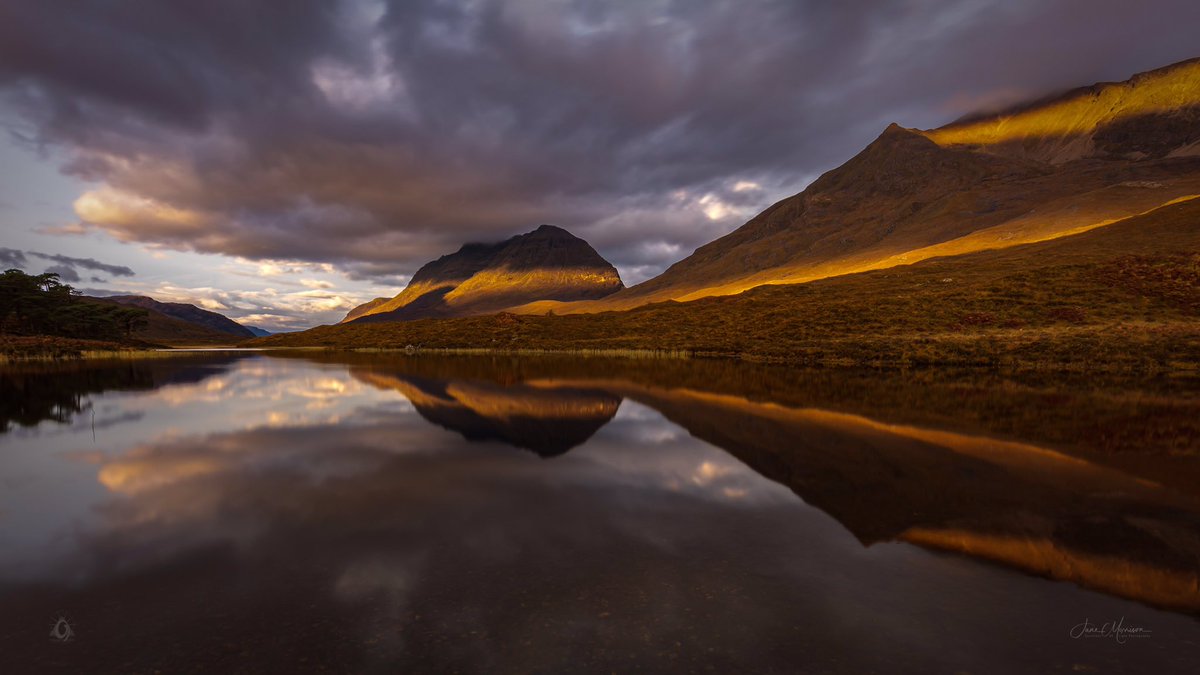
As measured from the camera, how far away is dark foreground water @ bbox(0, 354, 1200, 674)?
5.89 meters

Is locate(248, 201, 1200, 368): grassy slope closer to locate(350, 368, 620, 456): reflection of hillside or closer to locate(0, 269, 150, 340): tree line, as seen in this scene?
locate(350, 368, 620, 456): reflection of hillside

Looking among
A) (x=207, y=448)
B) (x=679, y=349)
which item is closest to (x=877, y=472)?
(x=207, y=448)

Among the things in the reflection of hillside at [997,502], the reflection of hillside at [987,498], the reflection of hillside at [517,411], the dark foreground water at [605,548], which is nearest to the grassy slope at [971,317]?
the reflection of hillside at [517,411]

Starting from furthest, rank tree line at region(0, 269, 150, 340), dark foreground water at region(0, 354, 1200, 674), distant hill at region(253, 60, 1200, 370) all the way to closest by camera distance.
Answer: tree line at region(0, 269, 150, 340)
distant hill at region(253, 60, 1200, 370)
dark foreground water at region(0, 354, 1200, 674)

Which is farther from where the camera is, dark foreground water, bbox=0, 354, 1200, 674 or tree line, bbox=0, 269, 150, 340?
tree line, bbox=0, 269, 150, 340

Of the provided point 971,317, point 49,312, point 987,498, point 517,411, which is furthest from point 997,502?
point 49,312

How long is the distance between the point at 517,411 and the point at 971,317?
6158 centimetres

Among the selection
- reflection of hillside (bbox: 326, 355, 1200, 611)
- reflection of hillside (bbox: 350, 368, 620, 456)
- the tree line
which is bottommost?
reflection of hillside (bbox: 326, 355, 1200, 611)

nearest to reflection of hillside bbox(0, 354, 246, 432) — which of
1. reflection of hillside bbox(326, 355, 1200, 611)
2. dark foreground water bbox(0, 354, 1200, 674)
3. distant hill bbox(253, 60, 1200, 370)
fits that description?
dark foreground water bbox(0, 354, 1200, 674)

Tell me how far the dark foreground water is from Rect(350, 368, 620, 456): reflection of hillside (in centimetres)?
32

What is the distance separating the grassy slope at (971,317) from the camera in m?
47.2

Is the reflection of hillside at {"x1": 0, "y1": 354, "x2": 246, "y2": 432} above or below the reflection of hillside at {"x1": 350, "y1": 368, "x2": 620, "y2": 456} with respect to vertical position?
above

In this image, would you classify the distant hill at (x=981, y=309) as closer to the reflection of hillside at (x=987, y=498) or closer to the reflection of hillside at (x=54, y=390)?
the reflection of hillside at (x=987, y=498)

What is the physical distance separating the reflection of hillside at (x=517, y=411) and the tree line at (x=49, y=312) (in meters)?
104
